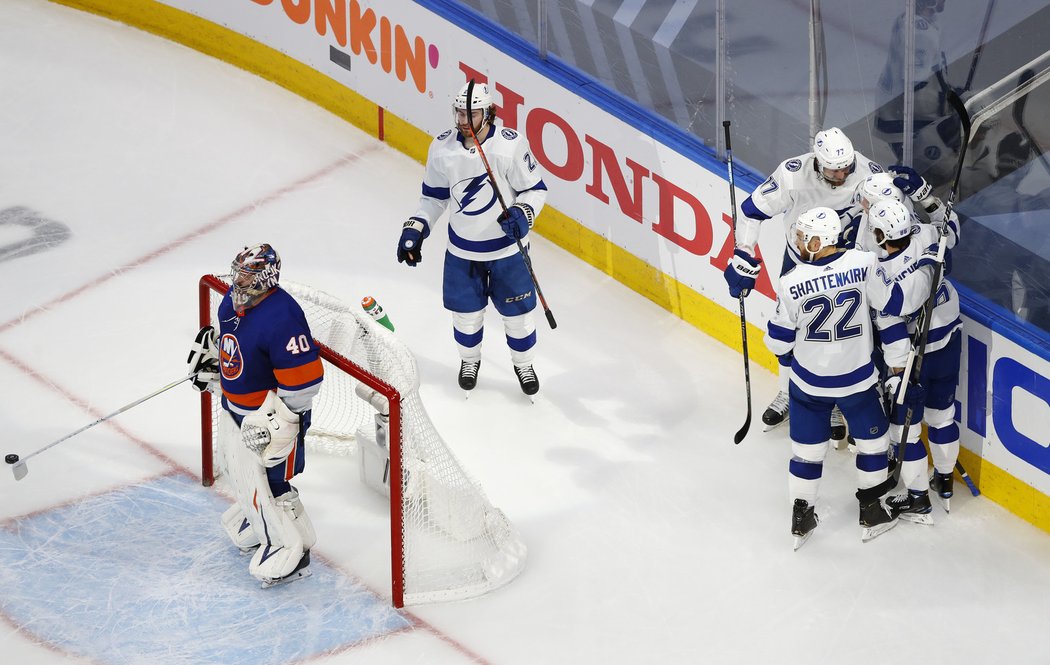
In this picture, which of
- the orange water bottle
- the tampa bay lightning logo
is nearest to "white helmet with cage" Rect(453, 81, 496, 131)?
the tampa bay lightning logo

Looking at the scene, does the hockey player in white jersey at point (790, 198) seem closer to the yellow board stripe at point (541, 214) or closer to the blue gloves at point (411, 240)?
the yellow board stripe at point (541, 214)

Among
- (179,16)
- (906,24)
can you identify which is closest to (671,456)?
(906,24)

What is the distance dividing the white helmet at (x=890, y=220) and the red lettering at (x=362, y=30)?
338 centimetres

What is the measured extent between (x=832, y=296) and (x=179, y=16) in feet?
16.0

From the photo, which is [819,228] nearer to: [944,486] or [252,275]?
[944,486]

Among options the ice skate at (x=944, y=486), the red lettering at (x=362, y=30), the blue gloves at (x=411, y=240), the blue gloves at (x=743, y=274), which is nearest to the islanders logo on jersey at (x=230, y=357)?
the blue gloves at (x=411, y=240)

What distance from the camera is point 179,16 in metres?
9.36

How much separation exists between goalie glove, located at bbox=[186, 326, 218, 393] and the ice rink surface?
69 centimetres

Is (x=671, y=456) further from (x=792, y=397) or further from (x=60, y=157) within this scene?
(x=60, y=157)

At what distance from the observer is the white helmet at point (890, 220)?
18.9 feet

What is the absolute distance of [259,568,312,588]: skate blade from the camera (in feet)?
19.5

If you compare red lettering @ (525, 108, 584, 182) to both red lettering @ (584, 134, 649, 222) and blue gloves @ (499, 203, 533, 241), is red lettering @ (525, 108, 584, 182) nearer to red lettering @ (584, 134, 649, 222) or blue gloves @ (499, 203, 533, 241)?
red lettering @ (584, 134, 649, 222)

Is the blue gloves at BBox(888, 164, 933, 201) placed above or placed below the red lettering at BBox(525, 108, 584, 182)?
above

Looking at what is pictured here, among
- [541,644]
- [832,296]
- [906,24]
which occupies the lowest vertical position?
[541,644]
